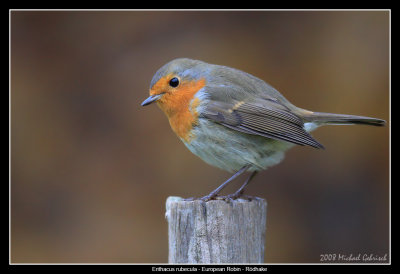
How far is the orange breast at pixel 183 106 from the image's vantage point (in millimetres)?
4004

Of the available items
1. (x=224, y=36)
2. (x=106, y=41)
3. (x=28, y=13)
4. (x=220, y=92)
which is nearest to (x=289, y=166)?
(x=224, y=36)

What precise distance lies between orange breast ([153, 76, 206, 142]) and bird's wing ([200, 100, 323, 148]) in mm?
123

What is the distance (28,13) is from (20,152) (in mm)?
1826

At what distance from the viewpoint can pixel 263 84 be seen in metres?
4.36

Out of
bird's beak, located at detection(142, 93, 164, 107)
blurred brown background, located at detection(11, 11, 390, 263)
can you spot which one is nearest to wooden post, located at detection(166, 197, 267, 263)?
bird's beak, located at detection(142, 93, 164, 107)

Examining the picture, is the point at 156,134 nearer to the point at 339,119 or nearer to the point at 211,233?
the point at 339,119

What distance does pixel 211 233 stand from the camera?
10.7 ft

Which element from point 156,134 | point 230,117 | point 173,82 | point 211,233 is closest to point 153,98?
point 173,82

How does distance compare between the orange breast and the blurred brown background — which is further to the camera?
the blurred brown background

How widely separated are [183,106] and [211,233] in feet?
4.12

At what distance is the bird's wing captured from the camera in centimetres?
391

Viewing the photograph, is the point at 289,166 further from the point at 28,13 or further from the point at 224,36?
the point at 28,13

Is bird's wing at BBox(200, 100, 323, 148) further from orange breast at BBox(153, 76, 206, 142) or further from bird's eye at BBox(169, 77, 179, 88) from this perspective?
bird's eye at BBox(169, 77, 179, 88)

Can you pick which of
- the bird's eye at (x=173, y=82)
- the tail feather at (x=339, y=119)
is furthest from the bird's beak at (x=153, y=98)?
the tail feather at (x=339, y=119)
